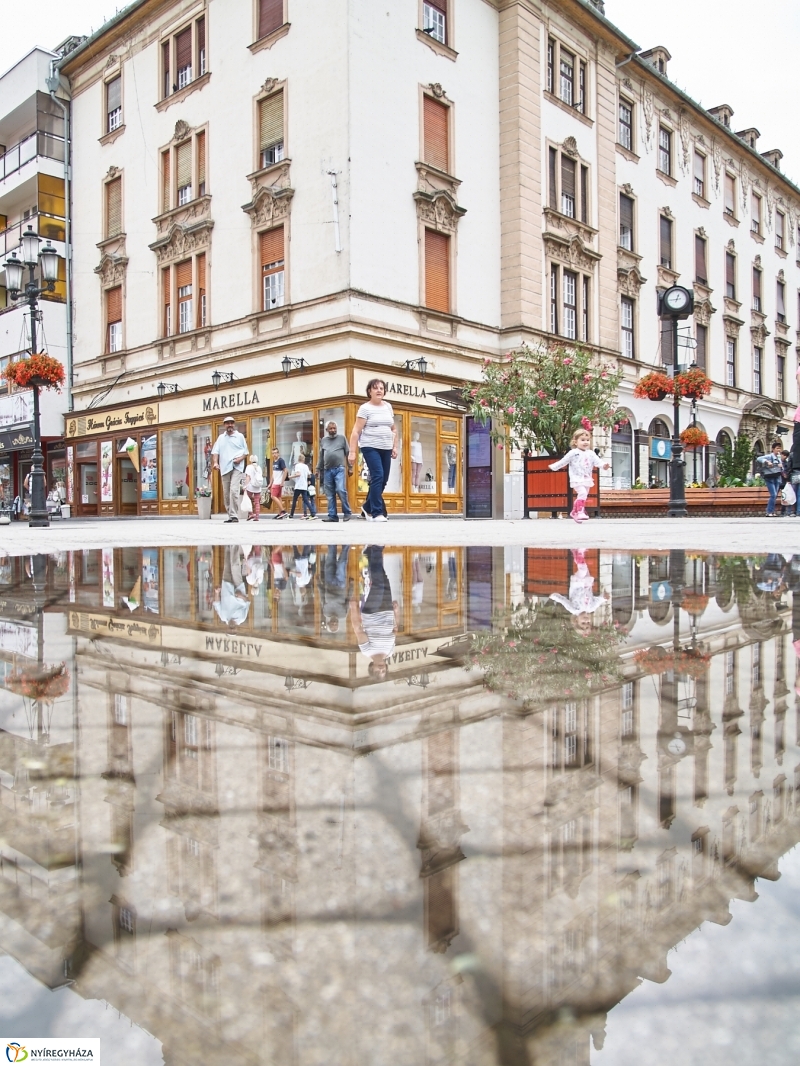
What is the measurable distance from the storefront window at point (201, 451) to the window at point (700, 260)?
20218 millimetres

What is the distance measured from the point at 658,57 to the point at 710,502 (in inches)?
773

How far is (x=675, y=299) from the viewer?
18188 millimetres

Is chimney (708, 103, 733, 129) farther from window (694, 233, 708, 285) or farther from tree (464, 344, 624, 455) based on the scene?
tree (464, 344, 624, 455)

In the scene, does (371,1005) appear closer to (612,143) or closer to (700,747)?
(700,747)

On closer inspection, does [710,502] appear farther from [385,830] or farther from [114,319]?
[385,830]

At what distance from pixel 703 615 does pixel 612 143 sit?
90.1 ft

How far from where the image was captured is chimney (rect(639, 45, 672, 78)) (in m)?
29.5

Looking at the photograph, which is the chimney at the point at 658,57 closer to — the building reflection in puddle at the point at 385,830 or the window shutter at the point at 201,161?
the window shutter at the point at 201,161

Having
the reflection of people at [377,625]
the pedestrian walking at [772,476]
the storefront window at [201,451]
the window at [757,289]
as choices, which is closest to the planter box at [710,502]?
the pedestrian walking at [772,476]

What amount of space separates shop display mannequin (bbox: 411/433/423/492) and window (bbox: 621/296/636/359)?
9919mm

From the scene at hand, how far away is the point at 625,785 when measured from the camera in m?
1.07

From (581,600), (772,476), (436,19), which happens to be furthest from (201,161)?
(581,600)

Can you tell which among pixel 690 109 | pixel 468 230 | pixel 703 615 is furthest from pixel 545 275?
pixel 703 615

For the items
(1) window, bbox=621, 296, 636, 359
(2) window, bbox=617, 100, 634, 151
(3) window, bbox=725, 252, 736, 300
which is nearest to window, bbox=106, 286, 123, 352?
(1) window, bbox=621, 296, 636, 359
